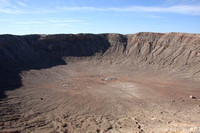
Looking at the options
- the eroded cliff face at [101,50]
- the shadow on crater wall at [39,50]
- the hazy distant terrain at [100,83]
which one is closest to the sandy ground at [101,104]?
the hazy distant terrain at [100,83]

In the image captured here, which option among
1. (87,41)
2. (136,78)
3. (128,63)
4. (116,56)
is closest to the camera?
(136,78)

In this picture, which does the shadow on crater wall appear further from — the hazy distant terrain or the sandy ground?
the sandy ground

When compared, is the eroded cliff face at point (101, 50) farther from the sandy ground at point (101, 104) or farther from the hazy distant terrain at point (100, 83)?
the sandy ground at point (101, 104)

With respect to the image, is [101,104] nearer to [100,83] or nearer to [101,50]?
[100,83]

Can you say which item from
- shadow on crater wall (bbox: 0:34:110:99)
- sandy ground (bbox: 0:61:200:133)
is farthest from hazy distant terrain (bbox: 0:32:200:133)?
shadow on crater wall (bbox: 0:34:110:99)

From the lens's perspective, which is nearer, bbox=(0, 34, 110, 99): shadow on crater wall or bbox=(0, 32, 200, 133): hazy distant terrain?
bbox=(0, 32, 200, 133): hazy distant terrain

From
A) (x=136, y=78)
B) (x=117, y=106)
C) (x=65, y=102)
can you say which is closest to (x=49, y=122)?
(x=65, y=102)

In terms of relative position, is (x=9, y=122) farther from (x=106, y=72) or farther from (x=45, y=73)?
(x=106, y=72)

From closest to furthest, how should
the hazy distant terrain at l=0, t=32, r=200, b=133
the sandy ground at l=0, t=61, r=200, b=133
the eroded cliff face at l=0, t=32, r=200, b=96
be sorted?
the sandy ground at l=0, t=61, r=200, b=133, the hazy distant terrain at l=0, t=32, r=200, b=133, the eroded cliff face at l=0, t=32, r=200, b=96
